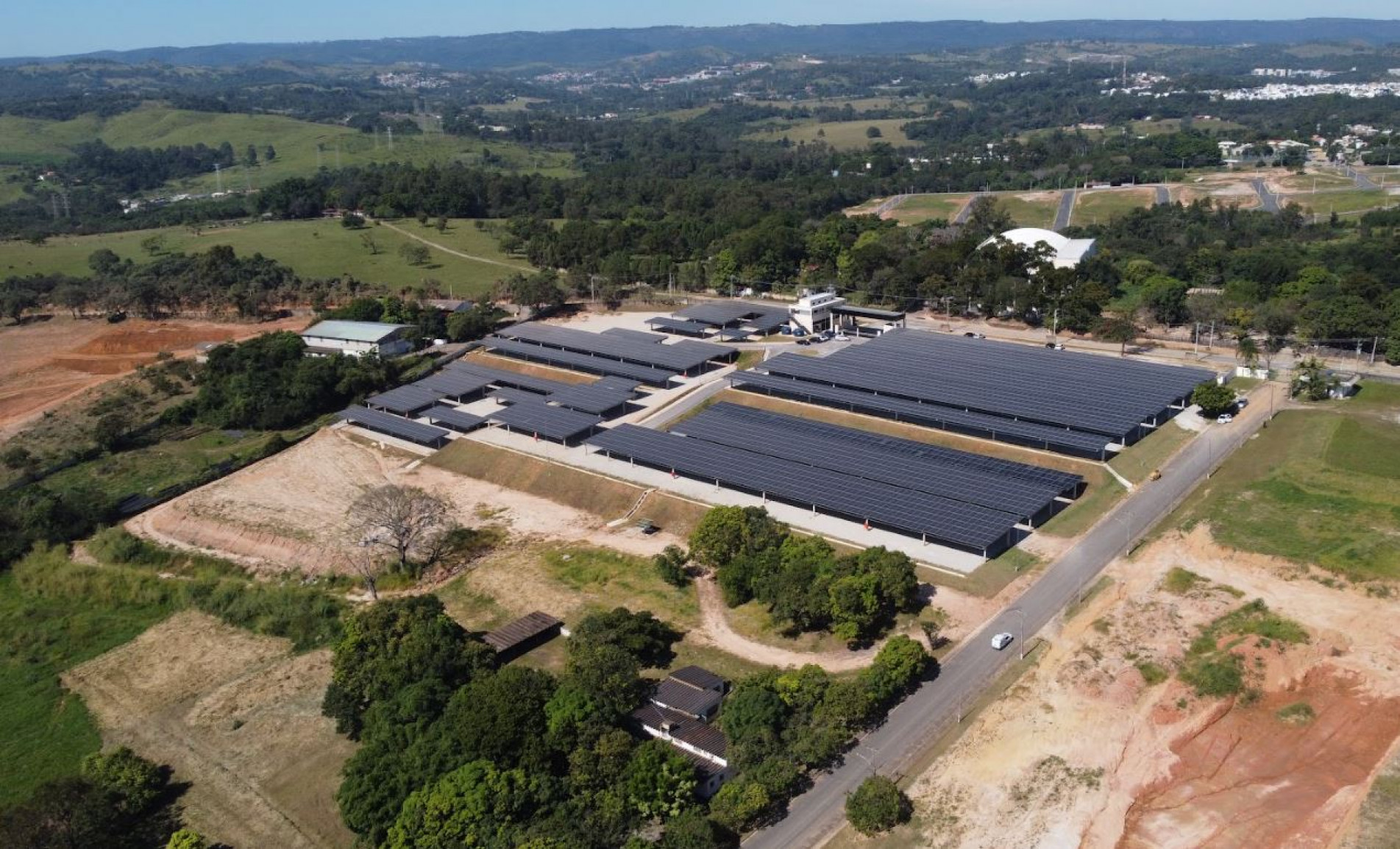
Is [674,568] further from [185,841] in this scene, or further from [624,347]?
[624,347]

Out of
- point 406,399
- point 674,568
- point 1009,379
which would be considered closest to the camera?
point 674,568

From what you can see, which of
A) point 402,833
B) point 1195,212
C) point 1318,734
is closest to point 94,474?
point 402,833

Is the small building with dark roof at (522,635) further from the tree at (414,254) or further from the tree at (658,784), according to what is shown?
the tree at (414,254)

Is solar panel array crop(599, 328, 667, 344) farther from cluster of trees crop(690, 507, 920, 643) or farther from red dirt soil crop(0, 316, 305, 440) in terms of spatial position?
red dirt soil crop(0, 316, 305, 440)

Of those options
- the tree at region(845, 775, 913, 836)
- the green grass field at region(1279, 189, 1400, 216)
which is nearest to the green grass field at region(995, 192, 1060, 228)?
the green grass field at region(1279, 189, 1400, 216)

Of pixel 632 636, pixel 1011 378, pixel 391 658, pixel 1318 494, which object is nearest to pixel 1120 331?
pixel 1011 378
